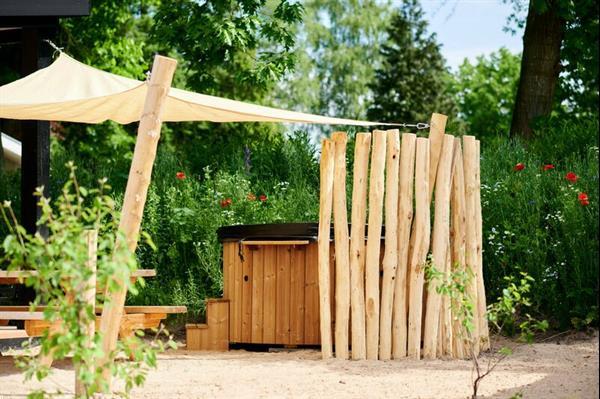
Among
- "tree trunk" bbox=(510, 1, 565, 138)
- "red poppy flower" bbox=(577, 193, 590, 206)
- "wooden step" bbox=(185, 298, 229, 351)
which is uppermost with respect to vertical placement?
"tree trunk" bbox=(510, 1, 565, 138)

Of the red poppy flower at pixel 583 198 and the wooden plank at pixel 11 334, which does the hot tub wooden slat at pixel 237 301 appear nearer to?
the wooden plank at pixel 11 334

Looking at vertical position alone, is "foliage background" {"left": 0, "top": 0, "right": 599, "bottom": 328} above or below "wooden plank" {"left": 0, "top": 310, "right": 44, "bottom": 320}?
above

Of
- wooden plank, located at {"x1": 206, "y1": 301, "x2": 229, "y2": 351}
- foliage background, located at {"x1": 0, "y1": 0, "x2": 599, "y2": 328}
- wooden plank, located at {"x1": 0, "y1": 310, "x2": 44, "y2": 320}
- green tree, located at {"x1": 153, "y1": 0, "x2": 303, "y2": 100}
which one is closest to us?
wooden plank, located at {"x1": 0, "y1": 310, "x2": 44, "y2": 320}

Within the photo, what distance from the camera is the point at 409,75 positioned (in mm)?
33938

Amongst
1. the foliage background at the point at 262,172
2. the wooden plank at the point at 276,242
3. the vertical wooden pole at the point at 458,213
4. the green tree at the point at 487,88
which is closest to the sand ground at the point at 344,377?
the vertical wooden pole at the point at 458,213

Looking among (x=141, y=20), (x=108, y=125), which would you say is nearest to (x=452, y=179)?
(x=108, y=125)

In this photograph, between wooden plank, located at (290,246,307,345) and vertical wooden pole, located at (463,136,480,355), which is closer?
vertical wooden pole, located at (463,136,480,355)

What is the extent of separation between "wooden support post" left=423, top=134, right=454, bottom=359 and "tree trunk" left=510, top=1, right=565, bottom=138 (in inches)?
195

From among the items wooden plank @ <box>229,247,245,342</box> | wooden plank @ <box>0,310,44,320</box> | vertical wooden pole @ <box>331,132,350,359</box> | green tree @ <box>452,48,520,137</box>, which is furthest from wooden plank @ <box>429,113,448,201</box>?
green tree @ <box>452,48,520,137</box>

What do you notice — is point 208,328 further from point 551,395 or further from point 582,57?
point 582,57

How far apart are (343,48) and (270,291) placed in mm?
25244

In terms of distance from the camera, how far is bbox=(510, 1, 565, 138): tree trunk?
38.7 ft

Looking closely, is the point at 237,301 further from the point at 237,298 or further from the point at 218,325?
the point at 218,325

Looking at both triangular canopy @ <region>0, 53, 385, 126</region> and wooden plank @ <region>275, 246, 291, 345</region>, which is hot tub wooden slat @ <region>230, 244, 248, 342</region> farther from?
triangular canopy @ <region>0, 53, 385, 126</region>
